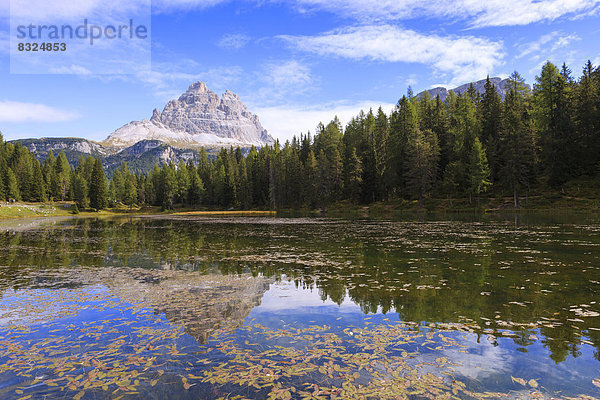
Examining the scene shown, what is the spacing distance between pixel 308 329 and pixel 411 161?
75.6 metres

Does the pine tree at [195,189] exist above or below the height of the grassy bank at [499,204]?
above

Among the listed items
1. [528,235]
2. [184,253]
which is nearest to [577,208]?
[528,235]

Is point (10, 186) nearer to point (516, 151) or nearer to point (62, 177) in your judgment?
point (62, 177)

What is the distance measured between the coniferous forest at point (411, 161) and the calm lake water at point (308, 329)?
198 ft

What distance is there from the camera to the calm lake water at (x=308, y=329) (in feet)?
20.6

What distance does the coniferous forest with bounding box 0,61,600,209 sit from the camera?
6794 cm

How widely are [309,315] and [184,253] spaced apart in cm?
1651

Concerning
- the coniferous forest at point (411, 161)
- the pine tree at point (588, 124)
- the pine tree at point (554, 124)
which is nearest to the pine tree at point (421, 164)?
the coniferous forest at point (411, 161)

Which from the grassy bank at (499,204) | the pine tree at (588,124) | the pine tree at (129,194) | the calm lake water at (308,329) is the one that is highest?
the pine tree at (588,124)

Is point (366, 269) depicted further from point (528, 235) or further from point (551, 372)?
point (528, 235)

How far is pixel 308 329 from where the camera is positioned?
9.27 metres

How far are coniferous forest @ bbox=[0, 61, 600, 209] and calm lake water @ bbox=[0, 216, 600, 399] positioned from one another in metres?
60.4

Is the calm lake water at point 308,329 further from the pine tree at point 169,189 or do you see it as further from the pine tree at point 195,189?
the pine tree at point 169,189

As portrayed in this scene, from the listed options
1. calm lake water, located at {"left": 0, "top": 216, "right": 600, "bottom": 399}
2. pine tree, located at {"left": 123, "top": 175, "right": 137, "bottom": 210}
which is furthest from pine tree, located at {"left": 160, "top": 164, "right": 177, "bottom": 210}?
calm lake water, located at {"left": 0, "top": 216, "right": 600, "bottom": 399}
